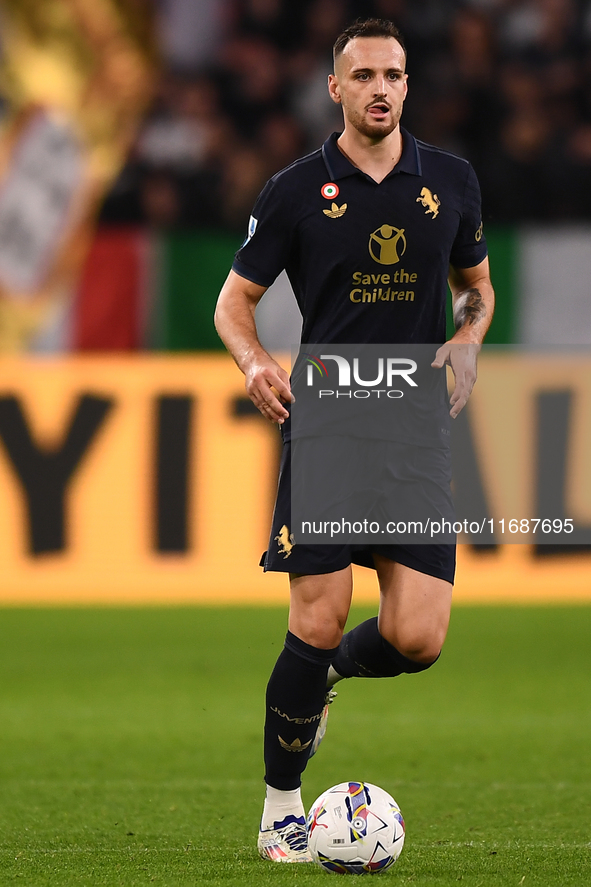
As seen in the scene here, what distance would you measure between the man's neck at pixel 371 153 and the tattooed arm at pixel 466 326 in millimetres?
355

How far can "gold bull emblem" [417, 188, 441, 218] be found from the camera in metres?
3.61

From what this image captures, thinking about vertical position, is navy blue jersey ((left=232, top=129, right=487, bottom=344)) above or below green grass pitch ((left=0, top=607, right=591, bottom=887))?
above

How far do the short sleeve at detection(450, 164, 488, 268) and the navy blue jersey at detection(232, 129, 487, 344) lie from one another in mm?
61

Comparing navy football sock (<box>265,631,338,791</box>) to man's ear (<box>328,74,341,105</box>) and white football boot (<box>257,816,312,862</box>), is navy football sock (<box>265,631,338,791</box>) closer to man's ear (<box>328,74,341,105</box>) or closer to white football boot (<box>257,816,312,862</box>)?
white football boot (<box>257,816,312,862</box>)

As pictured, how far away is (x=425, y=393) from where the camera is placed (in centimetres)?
367

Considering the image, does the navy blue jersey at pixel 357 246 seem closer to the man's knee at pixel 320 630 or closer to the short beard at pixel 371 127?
the short beard at pixel 371 127

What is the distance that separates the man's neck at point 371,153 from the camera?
3.63 metres

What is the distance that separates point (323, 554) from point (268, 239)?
806 millimetres

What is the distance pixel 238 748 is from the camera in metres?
5.15

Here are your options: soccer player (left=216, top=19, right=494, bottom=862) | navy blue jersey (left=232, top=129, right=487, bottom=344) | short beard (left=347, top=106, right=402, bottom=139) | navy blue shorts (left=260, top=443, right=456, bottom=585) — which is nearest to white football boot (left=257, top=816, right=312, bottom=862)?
soccer player (left=216, top=19, right=494, bottom=862)

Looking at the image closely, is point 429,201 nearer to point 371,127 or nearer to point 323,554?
point 371,127

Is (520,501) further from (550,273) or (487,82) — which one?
(487,82)

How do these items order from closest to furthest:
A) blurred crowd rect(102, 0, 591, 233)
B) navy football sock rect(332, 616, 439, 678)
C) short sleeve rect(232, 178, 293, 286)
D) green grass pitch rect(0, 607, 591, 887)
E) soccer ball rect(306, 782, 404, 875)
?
soccer ball rect(306, 782, 404, 875), green grass pitch rect(0, 607, 591, 887), short sleeve rect(232, 178, 293, 286), navy football sock rect(332, 616, 439, 678), blurred crowd rect(102, 0, 591, 233)

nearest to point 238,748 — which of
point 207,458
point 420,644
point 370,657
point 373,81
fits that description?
point 370,657
